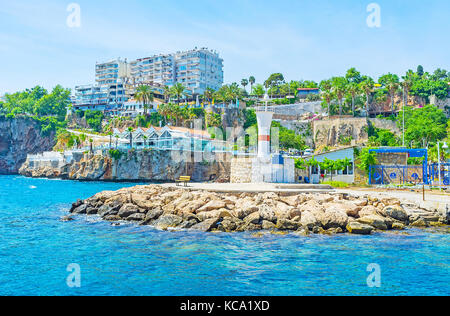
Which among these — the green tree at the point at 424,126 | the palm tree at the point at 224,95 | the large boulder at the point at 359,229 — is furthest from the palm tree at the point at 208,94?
the large boulder at the point at 359,229

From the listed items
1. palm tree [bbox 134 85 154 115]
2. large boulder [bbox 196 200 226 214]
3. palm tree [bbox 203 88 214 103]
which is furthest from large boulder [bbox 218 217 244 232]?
palm tree [bbox 203 88 214 103]

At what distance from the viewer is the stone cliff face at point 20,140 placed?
106 meters

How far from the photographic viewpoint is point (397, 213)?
79.4ft

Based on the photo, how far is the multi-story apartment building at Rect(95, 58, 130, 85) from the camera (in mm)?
134125

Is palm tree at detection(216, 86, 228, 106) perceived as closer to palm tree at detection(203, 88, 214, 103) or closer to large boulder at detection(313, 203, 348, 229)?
palm tree at detection(203, 88, 214, 103)

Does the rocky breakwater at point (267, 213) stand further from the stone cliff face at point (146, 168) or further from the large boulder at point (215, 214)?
the stone cliff face at point (146, 168)

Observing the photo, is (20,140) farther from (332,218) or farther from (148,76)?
(332,218)

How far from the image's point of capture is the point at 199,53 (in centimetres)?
12356

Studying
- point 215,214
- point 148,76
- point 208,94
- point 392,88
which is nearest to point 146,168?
point 208,94

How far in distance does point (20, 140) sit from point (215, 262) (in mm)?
106213

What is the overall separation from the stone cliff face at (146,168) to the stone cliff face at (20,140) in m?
34.8

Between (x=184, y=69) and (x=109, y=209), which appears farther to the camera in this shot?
(x=184, y=69)

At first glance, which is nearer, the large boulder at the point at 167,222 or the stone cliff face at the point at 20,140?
the large boulder at the point at 167,222
